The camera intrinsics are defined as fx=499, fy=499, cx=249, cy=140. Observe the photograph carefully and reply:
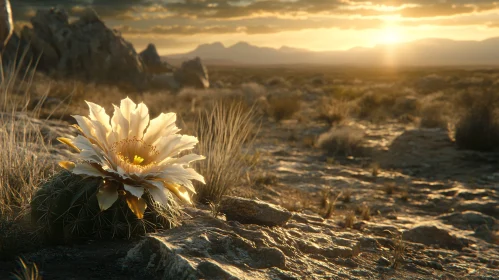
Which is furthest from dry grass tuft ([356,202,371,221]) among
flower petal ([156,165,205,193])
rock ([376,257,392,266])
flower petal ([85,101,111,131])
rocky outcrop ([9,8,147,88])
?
rocky outcrop ([9,8,147,88])

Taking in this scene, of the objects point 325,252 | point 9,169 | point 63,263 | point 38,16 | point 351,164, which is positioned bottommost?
point 351,164

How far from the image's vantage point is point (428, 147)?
11.0 m

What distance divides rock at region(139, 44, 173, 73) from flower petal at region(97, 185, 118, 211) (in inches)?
1497

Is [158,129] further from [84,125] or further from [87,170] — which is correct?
[87,170]

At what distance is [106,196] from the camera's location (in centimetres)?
276

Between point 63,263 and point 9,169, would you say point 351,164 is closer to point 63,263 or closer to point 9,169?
point 9,169

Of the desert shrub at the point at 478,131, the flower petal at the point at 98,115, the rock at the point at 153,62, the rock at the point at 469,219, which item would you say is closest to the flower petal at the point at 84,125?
the flower petal at the point at 98,115

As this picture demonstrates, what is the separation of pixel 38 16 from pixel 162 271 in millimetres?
28033

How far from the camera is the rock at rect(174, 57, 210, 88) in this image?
95.8 feet

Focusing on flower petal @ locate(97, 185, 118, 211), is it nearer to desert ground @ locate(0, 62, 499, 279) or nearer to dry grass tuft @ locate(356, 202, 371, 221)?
desert ground @ locate(0, 62, 499, 279)

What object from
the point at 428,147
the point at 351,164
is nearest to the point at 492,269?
the point at 351,164

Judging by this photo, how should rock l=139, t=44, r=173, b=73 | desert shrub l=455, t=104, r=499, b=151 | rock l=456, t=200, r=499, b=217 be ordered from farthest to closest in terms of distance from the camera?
rock l=139, t=44, r=173, b=73 → desert shrub l=455, t=104, r=499, b=151 → rock l=456, t=200, r=499, b=217

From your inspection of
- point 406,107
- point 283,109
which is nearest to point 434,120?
point 283,109

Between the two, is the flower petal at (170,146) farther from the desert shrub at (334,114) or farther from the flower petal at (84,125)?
the desert shrub at (334,114)
